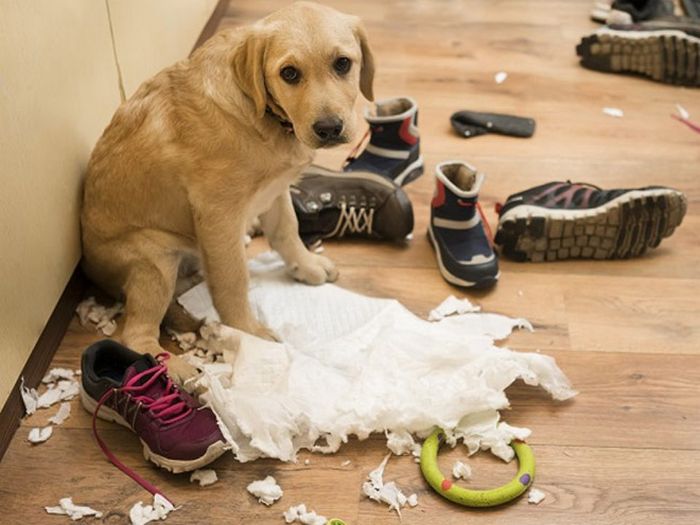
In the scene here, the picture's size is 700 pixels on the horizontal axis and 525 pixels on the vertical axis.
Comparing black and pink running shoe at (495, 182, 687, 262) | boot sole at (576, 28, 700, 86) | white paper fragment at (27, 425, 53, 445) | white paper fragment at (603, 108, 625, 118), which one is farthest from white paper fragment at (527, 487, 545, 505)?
boot sole at (576, 28, 700, 86)

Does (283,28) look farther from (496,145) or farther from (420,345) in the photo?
(496,145)

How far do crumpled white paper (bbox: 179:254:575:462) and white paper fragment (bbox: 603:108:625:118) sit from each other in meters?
1.28

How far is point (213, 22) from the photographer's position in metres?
3.57

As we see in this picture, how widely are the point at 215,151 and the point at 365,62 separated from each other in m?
0.41

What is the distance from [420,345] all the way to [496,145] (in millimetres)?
1138

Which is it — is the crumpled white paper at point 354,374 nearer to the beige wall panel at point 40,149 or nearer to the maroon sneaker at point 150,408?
the maroon sneaker at point 150,408

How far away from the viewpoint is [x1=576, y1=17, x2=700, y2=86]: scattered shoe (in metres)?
3.27

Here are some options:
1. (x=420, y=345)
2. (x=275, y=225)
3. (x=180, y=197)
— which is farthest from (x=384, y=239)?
(x=180, y=197)

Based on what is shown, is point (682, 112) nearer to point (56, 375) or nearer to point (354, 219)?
point (354, 219)

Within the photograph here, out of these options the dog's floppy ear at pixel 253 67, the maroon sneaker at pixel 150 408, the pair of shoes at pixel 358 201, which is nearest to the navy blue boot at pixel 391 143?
the pair of shoes at pixel 358 201

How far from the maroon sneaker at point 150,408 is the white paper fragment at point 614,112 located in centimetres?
199

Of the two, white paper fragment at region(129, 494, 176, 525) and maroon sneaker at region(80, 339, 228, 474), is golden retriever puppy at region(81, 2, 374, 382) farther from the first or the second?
white paper fragment at region(129, 494, 176, 525)

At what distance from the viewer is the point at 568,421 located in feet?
6.24

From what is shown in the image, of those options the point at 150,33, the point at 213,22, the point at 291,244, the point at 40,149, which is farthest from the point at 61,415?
the point at 213,22
